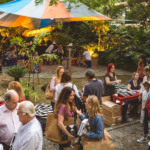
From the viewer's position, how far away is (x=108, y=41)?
1541 cm

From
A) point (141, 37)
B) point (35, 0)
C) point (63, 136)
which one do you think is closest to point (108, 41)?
point (141, 37)

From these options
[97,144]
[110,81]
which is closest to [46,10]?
[110,81]

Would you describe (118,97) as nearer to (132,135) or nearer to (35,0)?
(132,135)

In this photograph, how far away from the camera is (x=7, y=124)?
3.13 meters

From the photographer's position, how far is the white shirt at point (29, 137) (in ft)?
8.04

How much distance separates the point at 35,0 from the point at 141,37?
9.03 meters

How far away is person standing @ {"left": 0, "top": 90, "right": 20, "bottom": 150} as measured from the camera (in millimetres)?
3102

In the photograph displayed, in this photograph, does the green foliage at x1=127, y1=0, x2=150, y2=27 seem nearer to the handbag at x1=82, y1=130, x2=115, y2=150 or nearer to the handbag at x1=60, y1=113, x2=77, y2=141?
the handbag at x1=60, y1=113, x2=77, y2=141

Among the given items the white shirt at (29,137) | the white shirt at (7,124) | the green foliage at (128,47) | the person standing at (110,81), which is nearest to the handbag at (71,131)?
the white shirt at (7,124)

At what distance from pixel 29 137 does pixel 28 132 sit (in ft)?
0.21

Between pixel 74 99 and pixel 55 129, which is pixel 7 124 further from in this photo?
pixel 74 99

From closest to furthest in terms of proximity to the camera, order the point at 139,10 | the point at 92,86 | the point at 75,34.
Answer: the point at 92,86
the point at 139,10
the point at 75,34

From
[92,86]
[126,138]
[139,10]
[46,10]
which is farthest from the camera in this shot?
[139,10]

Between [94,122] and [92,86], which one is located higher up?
[92,86]
